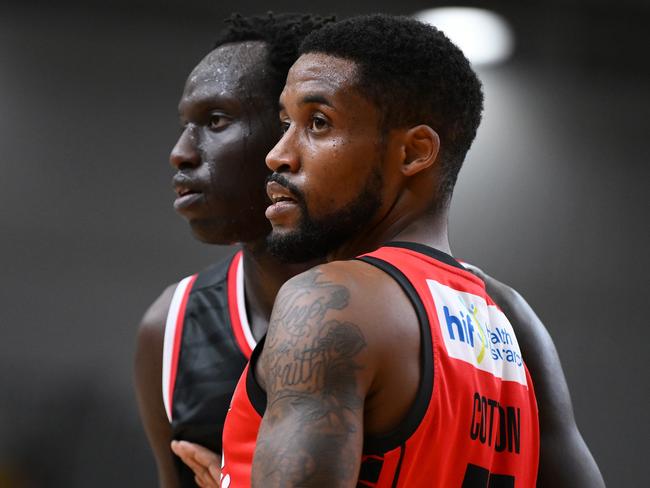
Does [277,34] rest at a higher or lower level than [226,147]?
higher

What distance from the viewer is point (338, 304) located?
123cm

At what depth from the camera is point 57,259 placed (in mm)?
5012

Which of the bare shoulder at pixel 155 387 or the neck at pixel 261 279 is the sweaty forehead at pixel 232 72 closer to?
the neck at pixel 261 279

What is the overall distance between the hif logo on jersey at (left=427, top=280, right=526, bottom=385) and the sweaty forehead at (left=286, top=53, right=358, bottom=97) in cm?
36

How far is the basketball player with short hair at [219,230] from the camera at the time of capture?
2121mm

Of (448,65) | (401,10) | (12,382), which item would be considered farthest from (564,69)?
Answer: (448,65)

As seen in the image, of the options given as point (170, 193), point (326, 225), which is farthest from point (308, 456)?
point (170, 193)

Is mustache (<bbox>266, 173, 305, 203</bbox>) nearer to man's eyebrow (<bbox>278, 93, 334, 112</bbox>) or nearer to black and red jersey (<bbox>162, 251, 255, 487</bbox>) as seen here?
man's eyebrow (<bbox>278, 93, 334, 112</bbox>)

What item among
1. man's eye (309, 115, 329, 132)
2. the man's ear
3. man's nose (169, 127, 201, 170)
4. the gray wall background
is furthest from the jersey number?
the gray wall background

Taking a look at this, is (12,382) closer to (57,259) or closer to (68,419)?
(68,419)

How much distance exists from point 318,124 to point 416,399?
19.7 inches

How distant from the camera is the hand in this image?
2047mm

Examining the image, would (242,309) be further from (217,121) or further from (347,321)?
(347,321)

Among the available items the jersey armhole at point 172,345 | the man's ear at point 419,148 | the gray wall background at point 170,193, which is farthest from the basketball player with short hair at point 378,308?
the gray wall background at point 170,193
